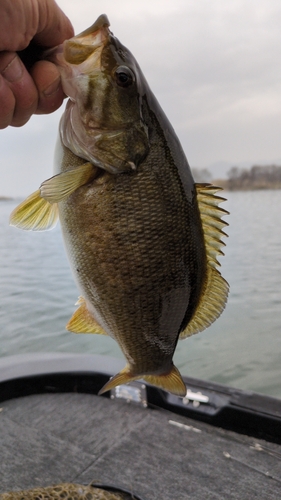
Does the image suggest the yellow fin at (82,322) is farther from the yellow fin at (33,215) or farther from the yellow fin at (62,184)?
the yellow fin at (62,184)

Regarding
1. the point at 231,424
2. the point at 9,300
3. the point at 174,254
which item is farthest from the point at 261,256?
the point at 174,254

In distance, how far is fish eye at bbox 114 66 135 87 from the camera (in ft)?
3.84

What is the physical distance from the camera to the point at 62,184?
1121mm

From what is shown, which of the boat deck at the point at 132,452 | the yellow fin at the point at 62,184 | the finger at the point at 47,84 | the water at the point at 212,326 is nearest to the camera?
the yellow fin at the point at 62,184

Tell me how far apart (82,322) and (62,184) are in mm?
473

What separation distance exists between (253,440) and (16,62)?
238 cm

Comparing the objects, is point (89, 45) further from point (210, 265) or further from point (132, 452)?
point (132, 452)

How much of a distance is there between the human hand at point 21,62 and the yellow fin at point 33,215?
0.84ft

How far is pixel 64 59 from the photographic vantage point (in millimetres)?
1161

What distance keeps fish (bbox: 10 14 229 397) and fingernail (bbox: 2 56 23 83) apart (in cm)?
11

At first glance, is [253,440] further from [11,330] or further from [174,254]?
[11,330]

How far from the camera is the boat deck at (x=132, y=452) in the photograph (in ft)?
7.46

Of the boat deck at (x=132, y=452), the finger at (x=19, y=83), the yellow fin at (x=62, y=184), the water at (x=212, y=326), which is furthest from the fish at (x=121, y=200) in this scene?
the water at (x=212, y=326)

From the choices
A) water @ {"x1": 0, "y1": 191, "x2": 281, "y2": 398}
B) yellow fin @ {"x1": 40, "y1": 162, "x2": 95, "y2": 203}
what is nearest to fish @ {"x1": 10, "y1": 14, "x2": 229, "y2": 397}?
yellow fin @ {"x1": 40, "y1": 162, "x2": 95, "y2": 203}
